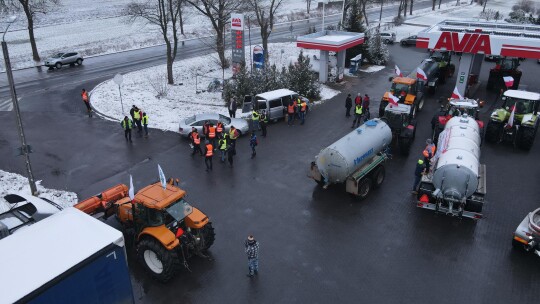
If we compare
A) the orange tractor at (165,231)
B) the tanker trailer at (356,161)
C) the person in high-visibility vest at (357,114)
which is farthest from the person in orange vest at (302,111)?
the orange tractor at (165,231)

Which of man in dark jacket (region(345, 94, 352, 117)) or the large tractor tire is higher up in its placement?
man in dark jacket (region(345, 94, 352, 117))

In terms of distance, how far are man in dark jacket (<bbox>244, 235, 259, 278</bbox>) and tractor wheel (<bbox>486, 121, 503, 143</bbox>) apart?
15181 millimetres

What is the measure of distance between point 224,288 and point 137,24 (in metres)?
63.2

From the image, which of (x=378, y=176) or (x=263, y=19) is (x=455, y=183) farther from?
(x=263, y=19)

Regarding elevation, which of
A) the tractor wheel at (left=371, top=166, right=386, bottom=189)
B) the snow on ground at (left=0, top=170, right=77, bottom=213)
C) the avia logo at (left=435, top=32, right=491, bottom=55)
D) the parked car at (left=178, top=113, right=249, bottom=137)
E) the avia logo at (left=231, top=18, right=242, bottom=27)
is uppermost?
the avia logo at (left=231, top=18, right=242, bottom=27)

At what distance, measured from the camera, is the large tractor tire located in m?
15.2

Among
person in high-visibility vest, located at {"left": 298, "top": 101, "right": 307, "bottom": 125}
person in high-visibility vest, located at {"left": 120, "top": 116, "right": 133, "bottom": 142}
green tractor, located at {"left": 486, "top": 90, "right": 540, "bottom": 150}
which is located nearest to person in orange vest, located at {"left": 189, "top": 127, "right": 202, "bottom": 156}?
person in high-visibility vest, located at {"left": 120, "top": 116, "right": 133, "bottom": 142}

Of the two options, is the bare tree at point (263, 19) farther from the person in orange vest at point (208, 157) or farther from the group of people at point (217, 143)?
the person in orange vest at point (208, 157)

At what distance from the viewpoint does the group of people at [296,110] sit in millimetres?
23078

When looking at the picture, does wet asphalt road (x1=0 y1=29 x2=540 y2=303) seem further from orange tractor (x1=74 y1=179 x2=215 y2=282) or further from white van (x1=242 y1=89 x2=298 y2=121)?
white van (x1=242 y1=89 x2=298 y2=121)

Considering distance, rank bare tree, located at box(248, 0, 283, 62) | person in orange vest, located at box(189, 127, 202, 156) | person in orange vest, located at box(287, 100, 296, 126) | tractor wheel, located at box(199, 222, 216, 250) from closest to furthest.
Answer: tractor wheel, located at box(199, 222, 216, 250)
person in orange vest, located at box(189, 127, 202, 156)
person in orange vest, located at box(287, 100, 296, 126)
bare tree, located at box(248, 0, 283, 62)

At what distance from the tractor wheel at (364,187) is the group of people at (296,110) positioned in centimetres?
844

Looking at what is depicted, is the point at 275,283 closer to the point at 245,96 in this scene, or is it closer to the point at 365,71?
the point at 245,96

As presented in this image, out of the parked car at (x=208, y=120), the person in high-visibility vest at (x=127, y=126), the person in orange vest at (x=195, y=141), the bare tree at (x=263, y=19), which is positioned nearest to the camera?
the person in orange vest at (x=195, y=141)
